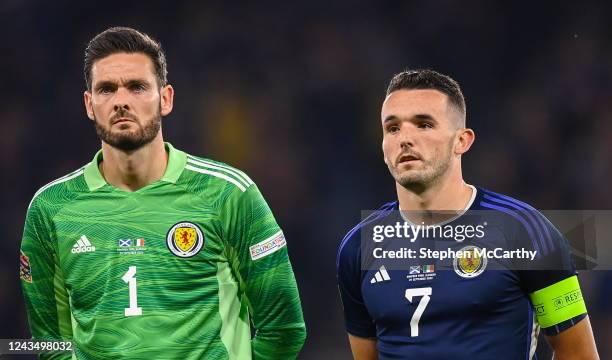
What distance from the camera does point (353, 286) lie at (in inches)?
167

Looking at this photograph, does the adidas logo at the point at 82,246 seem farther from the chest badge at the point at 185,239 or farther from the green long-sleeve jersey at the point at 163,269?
the chest badge at the point at 185,239

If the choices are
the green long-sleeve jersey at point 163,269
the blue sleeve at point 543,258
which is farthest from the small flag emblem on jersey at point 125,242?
the blue sleeve at point 543,258

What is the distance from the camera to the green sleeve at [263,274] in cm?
418

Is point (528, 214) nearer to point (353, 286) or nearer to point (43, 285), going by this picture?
point (353, 286)

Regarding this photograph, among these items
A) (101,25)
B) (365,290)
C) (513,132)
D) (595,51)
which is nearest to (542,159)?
(513,132)

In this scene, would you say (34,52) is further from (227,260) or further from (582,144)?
(227,260)

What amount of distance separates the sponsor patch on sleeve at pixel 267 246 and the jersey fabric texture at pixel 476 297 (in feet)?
1.24

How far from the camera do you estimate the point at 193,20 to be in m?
8.70

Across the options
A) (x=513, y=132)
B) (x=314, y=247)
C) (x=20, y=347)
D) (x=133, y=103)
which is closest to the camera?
(x=133, y=103)

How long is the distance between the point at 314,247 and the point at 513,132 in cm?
180

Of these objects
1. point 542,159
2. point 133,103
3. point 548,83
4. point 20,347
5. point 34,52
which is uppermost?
point 34,52

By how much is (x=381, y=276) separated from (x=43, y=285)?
131 centimetres

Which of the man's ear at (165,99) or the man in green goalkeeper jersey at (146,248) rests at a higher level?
the man's ear at (165,99)

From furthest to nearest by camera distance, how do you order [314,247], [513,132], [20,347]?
1. [513,132]
2. [314,247]
3. [20,347]
